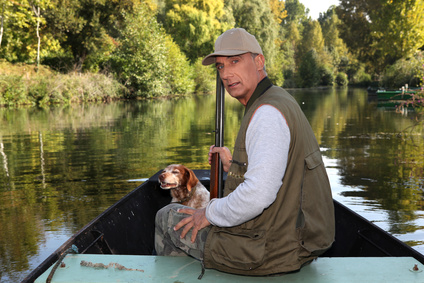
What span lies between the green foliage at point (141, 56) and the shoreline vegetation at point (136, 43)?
0.07 meters

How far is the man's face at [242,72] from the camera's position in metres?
2.63

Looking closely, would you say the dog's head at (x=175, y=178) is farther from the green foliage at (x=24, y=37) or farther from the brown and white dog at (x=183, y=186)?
the green foliage at (x=24, y=37)

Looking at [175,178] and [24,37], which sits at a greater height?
[24,37]

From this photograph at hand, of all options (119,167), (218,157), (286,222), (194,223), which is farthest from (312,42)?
(286,222)

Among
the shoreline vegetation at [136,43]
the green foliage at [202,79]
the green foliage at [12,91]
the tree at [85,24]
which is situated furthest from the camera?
the green foliage at [202,79]

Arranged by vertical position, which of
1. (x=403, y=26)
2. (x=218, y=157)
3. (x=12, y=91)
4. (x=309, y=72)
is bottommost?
(x=218, y=157)

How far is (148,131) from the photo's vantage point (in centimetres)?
1795

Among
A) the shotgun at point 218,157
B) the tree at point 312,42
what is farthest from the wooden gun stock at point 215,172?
the tree at point 312,42

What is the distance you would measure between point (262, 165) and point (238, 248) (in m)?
0.49

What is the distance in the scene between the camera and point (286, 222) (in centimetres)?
244

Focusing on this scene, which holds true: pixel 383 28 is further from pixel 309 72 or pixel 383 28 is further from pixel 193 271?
pixel 193 271

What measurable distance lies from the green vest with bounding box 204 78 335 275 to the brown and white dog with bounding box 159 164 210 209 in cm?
212

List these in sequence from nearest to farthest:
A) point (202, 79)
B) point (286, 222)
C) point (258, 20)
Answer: point (286, 222)
point (202, 79)
point (258, 20)

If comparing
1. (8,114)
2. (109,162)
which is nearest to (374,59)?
(8,114)
